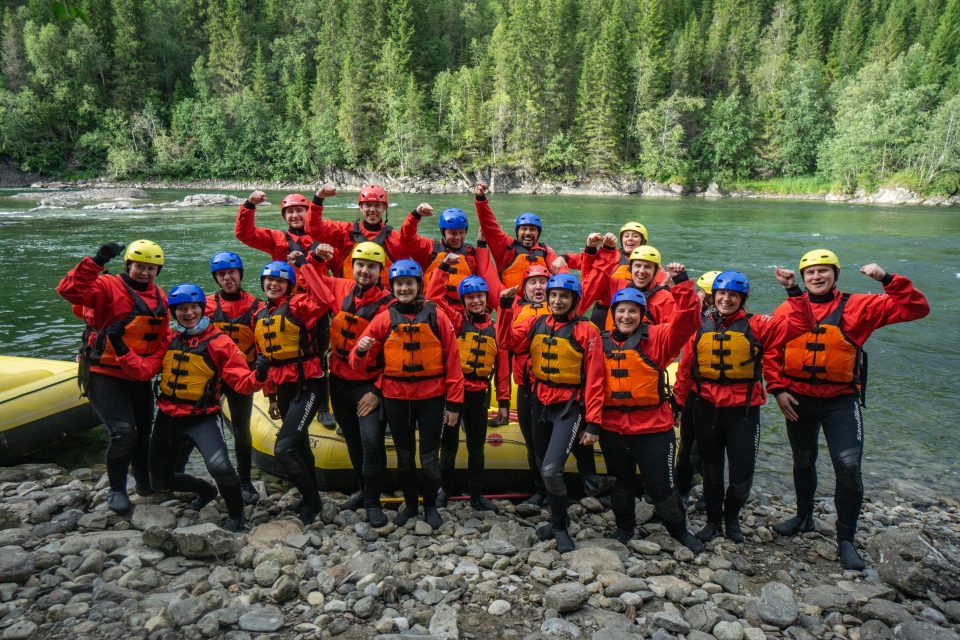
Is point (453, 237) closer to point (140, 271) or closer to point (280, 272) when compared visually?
point (280, 272)

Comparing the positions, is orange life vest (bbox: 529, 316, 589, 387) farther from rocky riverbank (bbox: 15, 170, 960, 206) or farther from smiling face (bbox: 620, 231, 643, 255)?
rocky riverbank (bbox: 15, 170, 960, 206)

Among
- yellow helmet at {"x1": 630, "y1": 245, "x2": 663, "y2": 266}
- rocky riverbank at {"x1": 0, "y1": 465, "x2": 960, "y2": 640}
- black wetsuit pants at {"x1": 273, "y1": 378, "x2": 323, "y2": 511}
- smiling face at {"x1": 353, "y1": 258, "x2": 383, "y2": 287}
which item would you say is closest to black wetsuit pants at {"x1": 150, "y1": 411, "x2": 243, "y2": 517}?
rocky riverbank at {"x1": 0, "y1": 465, "x2": 960, "y2": 640}

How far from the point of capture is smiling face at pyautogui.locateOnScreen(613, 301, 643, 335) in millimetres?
4004

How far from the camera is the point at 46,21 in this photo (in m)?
59.7

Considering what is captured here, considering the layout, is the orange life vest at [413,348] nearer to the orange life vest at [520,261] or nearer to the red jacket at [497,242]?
the orange life vest at [520,261]

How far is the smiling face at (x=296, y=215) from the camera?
587 centimetres

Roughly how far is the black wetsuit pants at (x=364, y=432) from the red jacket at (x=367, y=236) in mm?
1681

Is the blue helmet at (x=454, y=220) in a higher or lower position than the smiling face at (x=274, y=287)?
higher

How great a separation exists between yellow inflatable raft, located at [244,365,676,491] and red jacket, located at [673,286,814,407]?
1465mm

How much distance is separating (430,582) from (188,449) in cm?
221

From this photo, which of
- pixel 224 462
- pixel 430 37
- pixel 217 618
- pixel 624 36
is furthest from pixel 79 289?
pixel 430 37

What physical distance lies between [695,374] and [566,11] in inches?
2346

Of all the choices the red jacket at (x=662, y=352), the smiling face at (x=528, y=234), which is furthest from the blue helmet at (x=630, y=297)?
the smiling face at (x=528, y=234)

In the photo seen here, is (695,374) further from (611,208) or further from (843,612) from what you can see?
(611,208)
